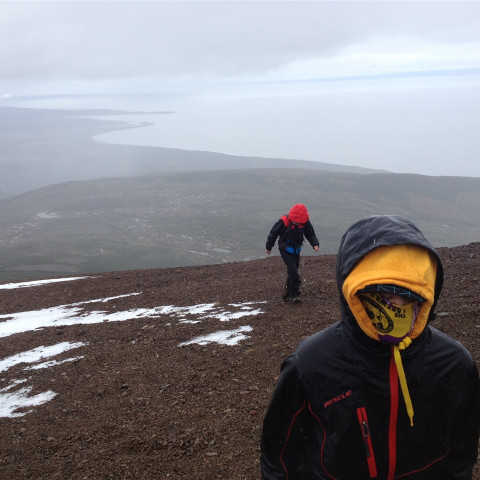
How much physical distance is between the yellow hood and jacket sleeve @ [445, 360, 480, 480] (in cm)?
51

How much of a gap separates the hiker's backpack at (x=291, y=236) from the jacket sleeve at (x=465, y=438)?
25.3ft

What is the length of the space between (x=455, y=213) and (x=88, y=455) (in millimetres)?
127825

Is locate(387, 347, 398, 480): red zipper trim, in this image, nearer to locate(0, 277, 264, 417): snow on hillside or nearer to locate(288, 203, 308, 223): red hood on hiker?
locate(0, 277, 264, 417): snow on hillside

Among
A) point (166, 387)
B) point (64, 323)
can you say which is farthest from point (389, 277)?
point (64, 323)

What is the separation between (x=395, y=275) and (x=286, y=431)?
112 cm

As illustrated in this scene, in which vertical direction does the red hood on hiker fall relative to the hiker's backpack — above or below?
above

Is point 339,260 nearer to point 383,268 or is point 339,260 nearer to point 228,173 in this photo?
point 383,268

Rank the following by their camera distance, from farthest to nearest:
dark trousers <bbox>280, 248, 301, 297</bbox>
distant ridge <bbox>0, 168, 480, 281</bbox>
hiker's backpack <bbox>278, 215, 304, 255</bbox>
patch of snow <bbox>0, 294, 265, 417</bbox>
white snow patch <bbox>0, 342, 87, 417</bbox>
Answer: distant ridge <bbox>0, 168, 480, 281</bbox> < dark trousers <bbox>280, 248, 301, 297</bbox> < hiker's backpack <bbox>278, 215, 304, 255</bbox> < patch of snow <bbox>0, 294, 265, 417</bbox> < white snow patch <bbox>0, 342, 87, 417</bbox>

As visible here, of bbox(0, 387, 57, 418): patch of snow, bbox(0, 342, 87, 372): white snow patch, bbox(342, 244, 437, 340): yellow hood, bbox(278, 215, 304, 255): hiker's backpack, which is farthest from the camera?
bbox(278, 215, 304, 255): hiker's backpack

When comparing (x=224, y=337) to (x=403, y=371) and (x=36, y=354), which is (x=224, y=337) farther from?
(x=403, y=371)

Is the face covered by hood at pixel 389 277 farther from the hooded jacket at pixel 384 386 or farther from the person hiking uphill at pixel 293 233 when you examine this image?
the person hiking uphill at pixel 293 233

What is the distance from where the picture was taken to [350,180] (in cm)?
14462

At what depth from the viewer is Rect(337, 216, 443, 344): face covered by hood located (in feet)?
7.66

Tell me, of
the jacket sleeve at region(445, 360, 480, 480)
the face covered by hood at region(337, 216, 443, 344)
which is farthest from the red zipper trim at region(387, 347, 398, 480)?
the jacket sleeve at region(445, 360, 480, 480)
